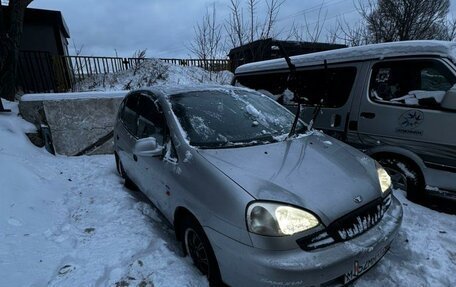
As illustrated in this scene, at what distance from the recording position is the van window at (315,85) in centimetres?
450

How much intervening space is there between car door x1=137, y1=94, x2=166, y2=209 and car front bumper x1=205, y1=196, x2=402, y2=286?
1062 mm

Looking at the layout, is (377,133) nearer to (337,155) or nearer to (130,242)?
(337,155)

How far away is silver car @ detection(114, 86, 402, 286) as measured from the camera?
206 centimetres

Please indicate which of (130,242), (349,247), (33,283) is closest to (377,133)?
(349,247)

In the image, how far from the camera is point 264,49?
12164mm

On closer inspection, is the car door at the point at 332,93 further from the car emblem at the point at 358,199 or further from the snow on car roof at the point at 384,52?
the car emblem at the point at 358,199

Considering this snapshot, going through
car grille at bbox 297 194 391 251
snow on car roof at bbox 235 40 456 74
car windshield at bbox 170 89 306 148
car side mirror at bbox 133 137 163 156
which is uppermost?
snow on car roof at bbox 235 40 456 74

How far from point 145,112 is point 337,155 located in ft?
7.22

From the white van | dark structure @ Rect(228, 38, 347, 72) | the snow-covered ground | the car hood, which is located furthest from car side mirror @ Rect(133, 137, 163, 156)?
dark structure @ Rect(228, 38, 347, 72)

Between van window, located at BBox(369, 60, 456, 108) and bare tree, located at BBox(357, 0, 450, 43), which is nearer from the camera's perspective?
van window, located at BBox(369, 60, 456, 108)

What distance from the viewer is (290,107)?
17.4 feet

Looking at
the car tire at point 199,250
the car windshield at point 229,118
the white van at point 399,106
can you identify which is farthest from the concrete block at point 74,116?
the car tire at point 199,250

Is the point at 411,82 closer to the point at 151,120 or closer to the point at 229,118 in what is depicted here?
the point at 229,118

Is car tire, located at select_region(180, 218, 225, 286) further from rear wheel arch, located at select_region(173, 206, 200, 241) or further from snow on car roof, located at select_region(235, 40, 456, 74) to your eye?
snow on car roof, located at select_region(235, 40, 456, 74)
